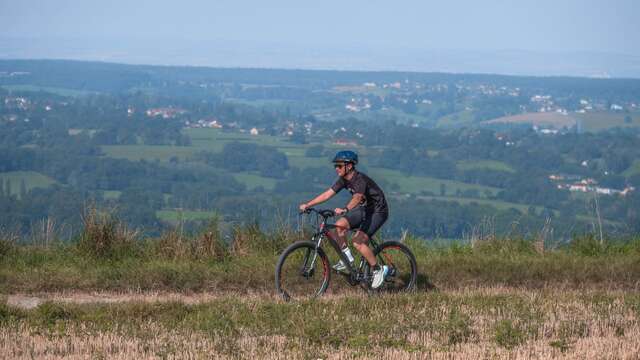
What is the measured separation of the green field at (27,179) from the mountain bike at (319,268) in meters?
55.6

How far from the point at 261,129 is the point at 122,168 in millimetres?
39957

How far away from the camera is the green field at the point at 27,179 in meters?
67.1

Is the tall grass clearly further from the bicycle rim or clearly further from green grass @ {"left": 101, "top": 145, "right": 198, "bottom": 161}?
green grass @ {"left": 101, "top": 145, "right": 198, "bottom": 161}

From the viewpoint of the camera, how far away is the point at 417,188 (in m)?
76.9

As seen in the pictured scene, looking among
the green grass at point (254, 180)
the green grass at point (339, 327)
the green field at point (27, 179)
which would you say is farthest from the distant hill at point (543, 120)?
the green grass at point (339, 327)

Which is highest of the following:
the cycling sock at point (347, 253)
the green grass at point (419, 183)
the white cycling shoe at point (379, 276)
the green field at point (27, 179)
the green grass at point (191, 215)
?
the cycling sock at point (347, 253)

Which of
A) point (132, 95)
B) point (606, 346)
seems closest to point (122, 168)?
point (132, 95)

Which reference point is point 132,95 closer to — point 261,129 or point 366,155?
point 261,129

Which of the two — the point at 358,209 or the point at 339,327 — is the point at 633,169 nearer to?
the point at 358,209

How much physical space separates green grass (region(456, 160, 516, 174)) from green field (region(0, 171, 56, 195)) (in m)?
36.0

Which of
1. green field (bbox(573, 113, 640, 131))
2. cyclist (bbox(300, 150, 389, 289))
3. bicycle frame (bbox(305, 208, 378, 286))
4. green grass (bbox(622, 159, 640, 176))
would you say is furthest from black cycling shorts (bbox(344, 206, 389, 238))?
green field (bbox(573, 113, 640, 131))

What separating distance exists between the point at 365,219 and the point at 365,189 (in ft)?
1.39

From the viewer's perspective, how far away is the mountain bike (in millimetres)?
11562

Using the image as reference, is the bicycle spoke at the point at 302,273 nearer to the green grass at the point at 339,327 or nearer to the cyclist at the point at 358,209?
the cyclist at the point at 358,209
